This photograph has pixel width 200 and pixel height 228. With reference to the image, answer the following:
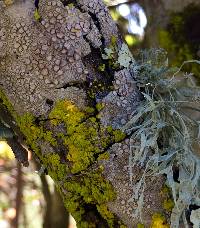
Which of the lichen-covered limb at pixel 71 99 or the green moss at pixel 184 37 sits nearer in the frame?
Result: the lichen-covered limb at pixel 71 99

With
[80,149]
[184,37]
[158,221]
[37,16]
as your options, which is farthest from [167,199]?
[184,37]

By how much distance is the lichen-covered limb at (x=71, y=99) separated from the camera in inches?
27.0

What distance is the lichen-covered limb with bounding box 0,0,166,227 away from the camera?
68 centimetres

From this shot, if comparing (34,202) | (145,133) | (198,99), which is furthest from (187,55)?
(34,202)

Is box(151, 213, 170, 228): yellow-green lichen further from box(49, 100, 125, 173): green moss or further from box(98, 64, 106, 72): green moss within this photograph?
box(98, 64, 106, 72): green moss

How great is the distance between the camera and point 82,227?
28.6 inches

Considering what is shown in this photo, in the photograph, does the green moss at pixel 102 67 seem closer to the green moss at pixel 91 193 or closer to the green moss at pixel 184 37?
the green moss at pixel 91 193

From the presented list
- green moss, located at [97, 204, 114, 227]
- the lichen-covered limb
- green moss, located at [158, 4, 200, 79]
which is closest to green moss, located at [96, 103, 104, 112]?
the lichen-covered limb

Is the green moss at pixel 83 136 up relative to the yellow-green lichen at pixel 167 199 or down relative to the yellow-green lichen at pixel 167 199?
up

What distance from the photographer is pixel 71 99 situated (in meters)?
0.69

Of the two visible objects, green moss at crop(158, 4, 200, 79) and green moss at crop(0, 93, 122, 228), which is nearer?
green moss at crop(0, 93, 122, 228)

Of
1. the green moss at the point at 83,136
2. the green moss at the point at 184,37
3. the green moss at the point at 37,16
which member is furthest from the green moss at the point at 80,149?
the green moss at the point at 184,37

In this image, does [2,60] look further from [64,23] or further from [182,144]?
[182,144]

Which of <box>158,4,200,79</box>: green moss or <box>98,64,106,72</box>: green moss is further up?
<box>158,4,200,79</box>: green moss
